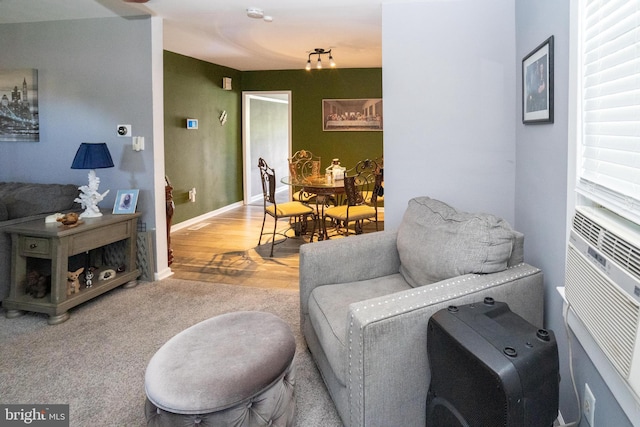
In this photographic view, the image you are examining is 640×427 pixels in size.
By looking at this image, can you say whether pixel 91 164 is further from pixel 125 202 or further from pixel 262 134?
pixel 262 134

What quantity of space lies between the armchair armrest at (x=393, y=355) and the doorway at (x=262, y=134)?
19.7 ft

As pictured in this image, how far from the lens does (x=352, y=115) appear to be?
23.7 ft

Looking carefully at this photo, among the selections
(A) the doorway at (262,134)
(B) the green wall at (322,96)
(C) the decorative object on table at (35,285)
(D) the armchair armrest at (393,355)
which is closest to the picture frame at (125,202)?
(C) the decorative object on table at (35,285)

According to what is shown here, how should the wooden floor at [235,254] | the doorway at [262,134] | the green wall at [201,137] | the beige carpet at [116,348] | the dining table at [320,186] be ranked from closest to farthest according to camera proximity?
the beige carpet at [116,348], the wooden floor at [235,254], the dining table at [320,186], the green wall at [201,137], the doorway at [262,134]

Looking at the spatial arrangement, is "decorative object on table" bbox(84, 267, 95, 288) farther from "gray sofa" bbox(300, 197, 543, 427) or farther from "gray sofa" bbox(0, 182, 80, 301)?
"gray sofa" bbox(300, 197, 543, 427)

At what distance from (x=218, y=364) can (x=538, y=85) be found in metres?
1.93

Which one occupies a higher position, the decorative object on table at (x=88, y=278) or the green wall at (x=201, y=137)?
the green wall at (x=201, y=137)

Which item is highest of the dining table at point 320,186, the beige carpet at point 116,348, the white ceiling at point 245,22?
the white ceiling at point 245,22

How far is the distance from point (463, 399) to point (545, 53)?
1.55 metres

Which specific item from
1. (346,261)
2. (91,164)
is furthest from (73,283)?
(346,261)

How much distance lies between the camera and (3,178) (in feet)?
13.4

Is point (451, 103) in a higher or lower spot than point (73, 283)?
higher

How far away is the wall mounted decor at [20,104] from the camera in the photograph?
3904 mm

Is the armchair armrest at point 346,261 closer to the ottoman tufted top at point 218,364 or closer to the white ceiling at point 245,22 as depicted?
the ottoman tufted top at point 218,364
